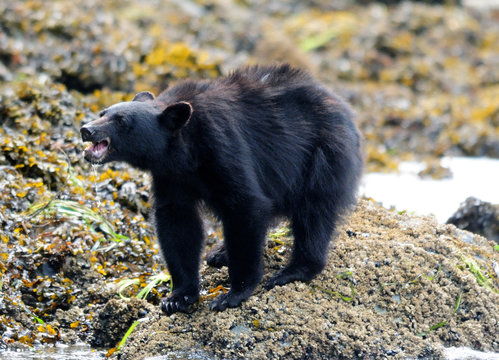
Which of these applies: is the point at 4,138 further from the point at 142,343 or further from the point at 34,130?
the point at 142,343

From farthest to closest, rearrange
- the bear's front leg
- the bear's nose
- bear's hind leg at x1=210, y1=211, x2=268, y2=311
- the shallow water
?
1. the shallow water
2. the bear's front leg
3. bear's hind leg at x1=210, y1=211, x2=268, y2=311
4. the bear's nose

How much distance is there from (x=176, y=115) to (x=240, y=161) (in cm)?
56

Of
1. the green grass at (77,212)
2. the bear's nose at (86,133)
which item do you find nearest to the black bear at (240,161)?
the bear's nose at (86,133)

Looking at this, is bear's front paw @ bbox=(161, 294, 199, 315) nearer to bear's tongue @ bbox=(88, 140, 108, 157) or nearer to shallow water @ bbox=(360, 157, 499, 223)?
bear's tongue @ bbox=(88, 140, 108, 157)

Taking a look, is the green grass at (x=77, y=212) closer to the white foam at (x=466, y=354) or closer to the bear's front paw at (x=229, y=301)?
the bear's front paw at (x=229, y=301)

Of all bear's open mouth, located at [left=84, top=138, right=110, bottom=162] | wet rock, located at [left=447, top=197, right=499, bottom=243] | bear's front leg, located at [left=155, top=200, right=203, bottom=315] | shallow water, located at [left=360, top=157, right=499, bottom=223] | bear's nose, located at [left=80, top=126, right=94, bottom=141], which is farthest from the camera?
shallow water, located at [left=360, top=157, right=499, bottom=223]

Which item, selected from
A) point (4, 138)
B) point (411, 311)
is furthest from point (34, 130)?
point (411, 311)

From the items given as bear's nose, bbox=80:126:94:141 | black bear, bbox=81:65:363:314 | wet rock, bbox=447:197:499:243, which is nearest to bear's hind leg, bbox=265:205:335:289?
black bear, bbox=81:65:363:314

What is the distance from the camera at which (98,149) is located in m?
4.97

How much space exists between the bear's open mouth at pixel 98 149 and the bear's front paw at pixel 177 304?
1.14 m

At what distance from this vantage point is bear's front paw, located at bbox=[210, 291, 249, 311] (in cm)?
511

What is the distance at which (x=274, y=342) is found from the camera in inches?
191

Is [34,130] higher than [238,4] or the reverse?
higher

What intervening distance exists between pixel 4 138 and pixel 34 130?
575mm
